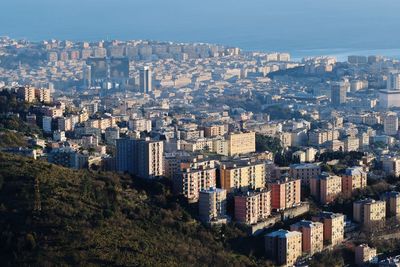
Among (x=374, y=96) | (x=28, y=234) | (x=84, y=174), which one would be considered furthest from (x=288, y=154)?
(x=374, y=96)

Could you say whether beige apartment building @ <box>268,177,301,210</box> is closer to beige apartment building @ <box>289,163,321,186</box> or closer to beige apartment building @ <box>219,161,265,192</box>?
beige apartment building @ <box>219,161,265,192</box>

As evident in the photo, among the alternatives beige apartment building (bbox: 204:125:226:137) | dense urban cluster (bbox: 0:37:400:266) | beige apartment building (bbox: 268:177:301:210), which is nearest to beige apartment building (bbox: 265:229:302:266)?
dense urban cluster (bbox: 0:37:400:266)

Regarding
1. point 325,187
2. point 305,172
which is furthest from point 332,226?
point 305,172

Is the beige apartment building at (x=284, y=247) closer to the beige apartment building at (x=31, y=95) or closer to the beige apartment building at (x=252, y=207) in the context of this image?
the beige apartment building at (x=252, y=207)

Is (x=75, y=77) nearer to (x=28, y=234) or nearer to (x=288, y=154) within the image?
(x=288, y=154)

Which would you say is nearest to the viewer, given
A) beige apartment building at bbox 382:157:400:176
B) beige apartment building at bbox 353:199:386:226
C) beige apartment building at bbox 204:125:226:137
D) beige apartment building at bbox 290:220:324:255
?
beige apartment building at bbox 290:220:324:255

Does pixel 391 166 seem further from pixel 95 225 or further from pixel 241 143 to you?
pixel 95 225
